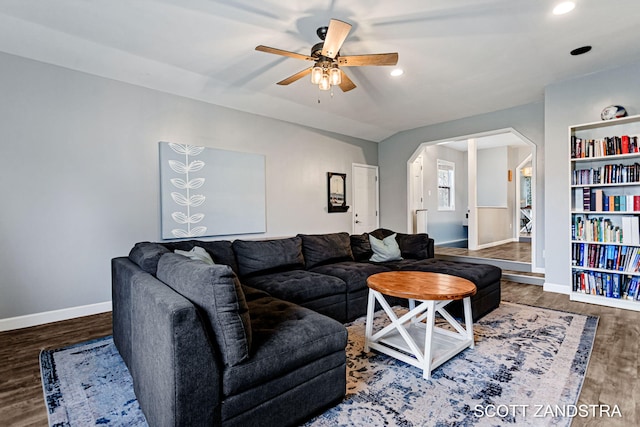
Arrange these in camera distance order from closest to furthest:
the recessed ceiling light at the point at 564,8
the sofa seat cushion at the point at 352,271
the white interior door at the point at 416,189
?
the recessed ceiling light at the point at 564,8 < the sofa seat cushion at the point at 352,271 < the white interior door at the point at 416,189

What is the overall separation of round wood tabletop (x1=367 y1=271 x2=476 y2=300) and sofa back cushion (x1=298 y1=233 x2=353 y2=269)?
116cm

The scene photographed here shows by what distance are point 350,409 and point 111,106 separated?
12.8ft

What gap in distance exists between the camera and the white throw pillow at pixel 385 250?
165 inches

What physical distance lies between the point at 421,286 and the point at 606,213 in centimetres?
300

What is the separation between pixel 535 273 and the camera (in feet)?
16.1

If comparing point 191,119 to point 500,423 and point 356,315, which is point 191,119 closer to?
point 356,315

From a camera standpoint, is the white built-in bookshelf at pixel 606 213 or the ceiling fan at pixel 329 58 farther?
the white built-in bookshelf at pixel 606 213

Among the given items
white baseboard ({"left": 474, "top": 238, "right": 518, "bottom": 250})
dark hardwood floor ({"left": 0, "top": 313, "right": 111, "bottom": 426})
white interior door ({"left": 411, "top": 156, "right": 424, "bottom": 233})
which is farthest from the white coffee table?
white baseboard ({"left": 474, "top": 238, "right": 518, "bottom": 250})

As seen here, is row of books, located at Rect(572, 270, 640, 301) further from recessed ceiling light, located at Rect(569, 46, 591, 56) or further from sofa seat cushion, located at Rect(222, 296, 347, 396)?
sofa seat cushion, located at Rect(222, 296, 347, 396)

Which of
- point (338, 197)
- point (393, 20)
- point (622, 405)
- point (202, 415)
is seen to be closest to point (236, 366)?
point (202, 415)

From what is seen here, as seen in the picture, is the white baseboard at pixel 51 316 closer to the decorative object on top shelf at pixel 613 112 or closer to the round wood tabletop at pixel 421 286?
the round wood tabletop at pixel 421 286

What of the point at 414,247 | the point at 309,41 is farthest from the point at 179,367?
the point at 414,247

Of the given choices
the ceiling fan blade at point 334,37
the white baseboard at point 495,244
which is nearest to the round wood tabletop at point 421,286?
the ceiling fan blade at point 334,37

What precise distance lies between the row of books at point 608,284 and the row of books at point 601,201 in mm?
770
